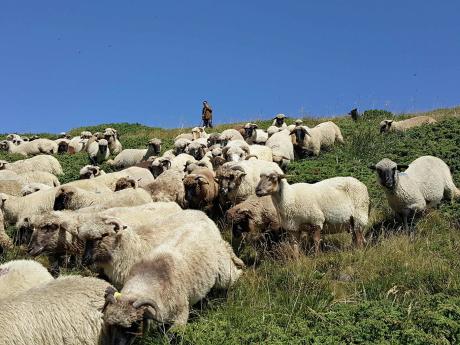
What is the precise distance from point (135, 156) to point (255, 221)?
12.1m

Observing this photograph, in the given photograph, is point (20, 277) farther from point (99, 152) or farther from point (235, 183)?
point (99, 152)

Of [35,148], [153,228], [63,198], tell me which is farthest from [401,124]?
[35,148]

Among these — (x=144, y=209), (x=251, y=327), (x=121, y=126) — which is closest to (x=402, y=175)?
(x=144, y=209)

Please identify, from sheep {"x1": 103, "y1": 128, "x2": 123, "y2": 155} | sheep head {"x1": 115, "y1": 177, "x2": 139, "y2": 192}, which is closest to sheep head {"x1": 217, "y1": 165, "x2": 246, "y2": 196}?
sheep head {"x1": 115, "y1": 177, "x2": 139, "y2": 192}

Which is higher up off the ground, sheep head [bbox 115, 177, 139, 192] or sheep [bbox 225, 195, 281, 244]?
sheep head [bbox 115, 177, 139, 192]

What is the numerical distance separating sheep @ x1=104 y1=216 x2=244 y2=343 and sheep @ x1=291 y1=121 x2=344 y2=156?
11639 millimetres

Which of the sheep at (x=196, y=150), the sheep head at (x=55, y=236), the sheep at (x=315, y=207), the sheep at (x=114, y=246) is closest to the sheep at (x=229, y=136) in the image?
the sheep at (x=196, y=150)

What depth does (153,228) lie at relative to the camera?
8.59 metres

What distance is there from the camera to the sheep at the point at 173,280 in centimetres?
598

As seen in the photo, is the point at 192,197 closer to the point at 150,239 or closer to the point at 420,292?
the point at 150,239

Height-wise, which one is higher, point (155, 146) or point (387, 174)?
point (155, 146)

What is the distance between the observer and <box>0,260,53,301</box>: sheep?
23.7 feet

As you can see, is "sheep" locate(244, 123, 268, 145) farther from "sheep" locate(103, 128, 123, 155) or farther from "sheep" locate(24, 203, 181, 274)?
"sheep" locate(24, 203, 181, 274)

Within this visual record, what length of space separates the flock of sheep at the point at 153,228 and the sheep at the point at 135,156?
15.5ft
